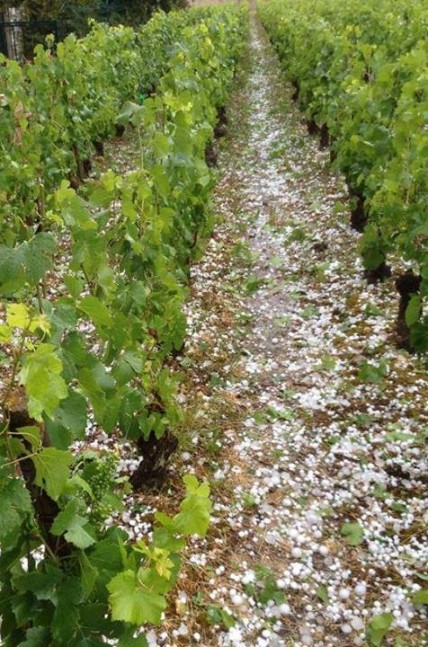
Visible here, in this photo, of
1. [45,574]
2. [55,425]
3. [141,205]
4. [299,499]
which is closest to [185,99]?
[141,205]

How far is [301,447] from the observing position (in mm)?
3557

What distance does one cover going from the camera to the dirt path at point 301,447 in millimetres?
2637

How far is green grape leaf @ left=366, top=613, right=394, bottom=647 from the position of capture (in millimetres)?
2486

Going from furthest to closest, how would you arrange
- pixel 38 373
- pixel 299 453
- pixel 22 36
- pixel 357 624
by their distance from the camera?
pixel 22 36
pixel 299 453
pixel 357 624
pixel 38 373

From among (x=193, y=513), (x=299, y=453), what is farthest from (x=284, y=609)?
(x=193, y=513)

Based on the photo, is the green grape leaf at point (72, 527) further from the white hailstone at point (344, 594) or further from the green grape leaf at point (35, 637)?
the white hailstone at point (344, 594)

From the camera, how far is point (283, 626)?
258cm

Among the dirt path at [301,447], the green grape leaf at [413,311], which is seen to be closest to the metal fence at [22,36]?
the dirt path at [301,447]

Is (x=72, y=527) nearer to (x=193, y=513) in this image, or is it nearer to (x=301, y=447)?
(x=193, y=513)

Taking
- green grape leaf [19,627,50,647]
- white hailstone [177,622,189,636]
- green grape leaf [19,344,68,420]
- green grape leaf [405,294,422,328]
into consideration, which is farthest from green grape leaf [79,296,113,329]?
green grape leaf [405,294,422,328]

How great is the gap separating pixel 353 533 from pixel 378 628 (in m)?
0.52

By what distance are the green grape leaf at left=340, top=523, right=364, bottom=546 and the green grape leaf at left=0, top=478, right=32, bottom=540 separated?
2056 millimetres

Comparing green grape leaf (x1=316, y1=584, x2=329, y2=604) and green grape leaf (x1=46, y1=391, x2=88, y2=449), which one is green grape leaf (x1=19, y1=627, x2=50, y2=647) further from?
green grape leaf (x1=316, y1=584, x2=329, y2=604)

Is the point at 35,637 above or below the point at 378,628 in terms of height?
above
